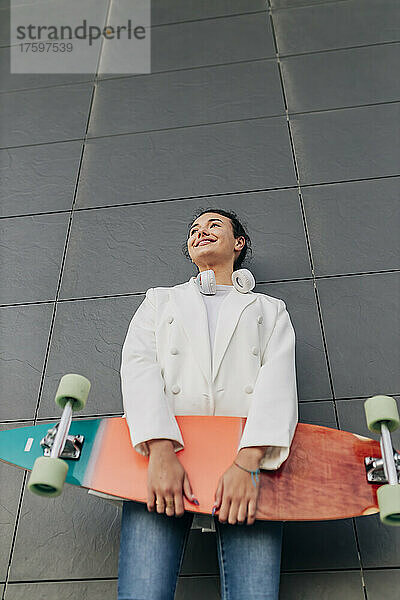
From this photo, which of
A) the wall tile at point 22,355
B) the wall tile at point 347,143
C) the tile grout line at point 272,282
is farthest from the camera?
the wall tile at point 347,143

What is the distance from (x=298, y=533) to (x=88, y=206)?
184cm

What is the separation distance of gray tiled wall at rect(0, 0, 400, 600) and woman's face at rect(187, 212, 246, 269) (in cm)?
38

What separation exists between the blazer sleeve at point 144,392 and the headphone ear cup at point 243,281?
11.7 inches

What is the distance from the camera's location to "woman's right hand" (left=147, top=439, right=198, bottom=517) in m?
1.64

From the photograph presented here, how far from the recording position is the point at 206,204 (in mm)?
3053

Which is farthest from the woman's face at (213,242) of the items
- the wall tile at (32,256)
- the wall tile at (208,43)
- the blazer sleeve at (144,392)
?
the wall tile at (208,43)

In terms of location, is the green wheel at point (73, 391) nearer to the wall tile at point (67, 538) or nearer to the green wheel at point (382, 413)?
the wall tile at point (67, 538)

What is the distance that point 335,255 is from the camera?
2.77 meters

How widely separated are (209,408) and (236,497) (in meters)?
0.31

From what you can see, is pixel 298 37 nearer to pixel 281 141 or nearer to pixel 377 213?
pixel 281 141

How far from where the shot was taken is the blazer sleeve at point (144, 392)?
1.76 metres

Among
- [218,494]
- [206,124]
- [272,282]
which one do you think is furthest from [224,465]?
[206,124]

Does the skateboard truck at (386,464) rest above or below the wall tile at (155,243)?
below

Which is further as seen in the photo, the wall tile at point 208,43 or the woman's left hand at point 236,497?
the wall tile at point 208,43
